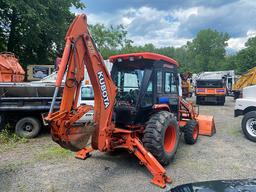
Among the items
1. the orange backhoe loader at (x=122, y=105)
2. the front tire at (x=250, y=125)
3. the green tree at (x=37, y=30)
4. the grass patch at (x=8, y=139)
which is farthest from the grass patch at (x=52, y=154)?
the green tree at (x=37, y=30)

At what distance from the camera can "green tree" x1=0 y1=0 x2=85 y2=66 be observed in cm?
1603

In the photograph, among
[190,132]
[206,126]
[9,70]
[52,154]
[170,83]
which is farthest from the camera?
[9,70]

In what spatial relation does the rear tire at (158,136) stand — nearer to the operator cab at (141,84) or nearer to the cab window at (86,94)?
the operator cab at (141,84)

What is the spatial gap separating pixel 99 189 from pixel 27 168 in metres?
1.84

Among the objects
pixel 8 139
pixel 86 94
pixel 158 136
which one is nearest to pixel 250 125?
pixel 158 136

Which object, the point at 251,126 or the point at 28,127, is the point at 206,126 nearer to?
the point at 251,126

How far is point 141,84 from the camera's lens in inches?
210

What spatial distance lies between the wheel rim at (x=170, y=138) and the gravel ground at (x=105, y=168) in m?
0.38

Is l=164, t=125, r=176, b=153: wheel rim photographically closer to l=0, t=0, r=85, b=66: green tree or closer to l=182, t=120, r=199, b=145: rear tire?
l=182, t=120, r=199, b=145: rear tire

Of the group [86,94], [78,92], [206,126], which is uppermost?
[78,92]

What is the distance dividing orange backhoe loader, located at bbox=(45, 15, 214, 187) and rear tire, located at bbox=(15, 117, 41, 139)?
260 cm

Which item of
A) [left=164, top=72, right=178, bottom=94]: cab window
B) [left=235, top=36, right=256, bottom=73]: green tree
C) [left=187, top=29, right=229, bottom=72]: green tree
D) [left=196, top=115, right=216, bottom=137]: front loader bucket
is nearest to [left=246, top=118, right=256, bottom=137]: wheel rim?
[left=196, top=115, right=216, bottom=137]: front loader bucket

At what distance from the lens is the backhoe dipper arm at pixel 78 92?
3.86 meters

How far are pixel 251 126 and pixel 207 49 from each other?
72.2 m
